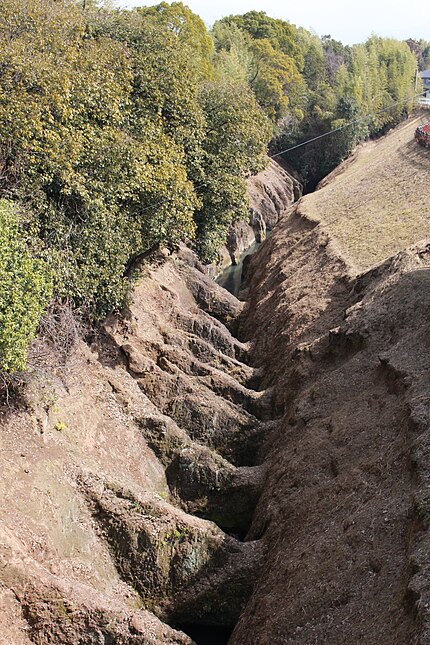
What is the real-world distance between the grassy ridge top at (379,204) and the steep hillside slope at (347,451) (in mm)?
304

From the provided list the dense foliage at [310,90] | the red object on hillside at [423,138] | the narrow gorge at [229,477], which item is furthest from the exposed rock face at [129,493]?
the dense foliage at [310,90]

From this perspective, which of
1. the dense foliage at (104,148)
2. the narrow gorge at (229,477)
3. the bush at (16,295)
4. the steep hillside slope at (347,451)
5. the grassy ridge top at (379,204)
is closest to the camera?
the steep hillside slope at (347,451)

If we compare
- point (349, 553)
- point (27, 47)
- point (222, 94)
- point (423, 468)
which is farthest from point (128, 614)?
point (222, 94)

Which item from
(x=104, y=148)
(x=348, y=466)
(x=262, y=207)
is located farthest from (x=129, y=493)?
(x=262, y=207)

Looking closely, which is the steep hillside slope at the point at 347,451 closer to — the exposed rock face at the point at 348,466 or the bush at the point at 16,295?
the exposed rock face at the point at 348,466

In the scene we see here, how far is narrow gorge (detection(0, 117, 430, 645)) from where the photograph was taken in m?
13.9

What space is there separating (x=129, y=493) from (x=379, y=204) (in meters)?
31.4

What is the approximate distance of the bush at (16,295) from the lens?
1454cm

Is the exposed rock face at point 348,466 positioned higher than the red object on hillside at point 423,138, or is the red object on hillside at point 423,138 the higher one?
the red object on hillside at point 423,138

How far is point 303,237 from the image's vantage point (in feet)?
138

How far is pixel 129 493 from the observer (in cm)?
1747

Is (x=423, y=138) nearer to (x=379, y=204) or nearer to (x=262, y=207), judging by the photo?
(x=262, y=207)

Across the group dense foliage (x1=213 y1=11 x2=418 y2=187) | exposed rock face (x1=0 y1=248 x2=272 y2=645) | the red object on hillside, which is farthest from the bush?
dense foliage (x1=213 y1=11 x2=418 y2=187)

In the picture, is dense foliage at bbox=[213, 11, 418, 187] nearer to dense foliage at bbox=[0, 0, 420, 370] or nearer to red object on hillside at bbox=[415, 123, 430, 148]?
red object on hillside at bbox=[415, 123, 430, 148]
